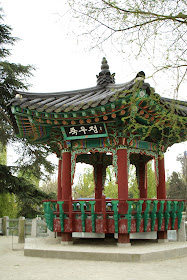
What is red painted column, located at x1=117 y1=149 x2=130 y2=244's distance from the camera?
24.2 ft

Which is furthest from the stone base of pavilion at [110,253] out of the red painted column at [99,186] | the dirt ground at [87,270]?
the red painted column at [99,186]

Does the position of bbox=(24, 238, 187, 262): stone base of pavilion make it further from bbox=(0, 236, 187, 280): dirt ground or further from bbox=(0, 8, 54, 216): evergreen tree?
bbox=(0, 8, 54, 216): evergreen tree

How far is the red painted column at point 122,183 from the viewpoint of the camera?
7371 mm

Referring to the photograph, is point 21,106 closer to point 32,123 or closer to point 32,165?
point 32,123

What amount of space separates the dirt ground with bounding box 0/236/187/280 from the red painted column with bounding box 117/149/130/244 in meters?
1.20

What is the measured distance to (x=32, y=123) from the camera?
820 centimetres

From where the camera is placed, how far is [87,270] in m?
5.60

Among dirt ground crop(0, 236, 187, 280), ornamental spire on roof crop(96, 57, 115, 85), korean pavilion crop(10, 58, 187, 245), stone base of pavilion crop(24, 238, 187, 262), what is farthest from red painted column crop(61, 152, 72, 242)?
ornamental spire on roof crop(96, 57, 115, 85)

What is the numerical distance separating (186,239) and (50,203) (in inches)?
171

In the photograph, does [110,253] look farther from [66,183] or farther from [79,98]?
[79,98]

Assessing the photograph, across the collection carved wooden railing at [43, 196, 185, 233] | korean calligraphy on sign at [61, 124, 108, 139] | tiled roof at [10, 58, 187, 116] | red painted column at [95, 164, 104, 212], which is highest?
tiled roof at [10, 58, 187, 116]

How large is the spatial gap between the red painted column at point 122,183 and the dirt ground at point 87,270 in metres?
1.20

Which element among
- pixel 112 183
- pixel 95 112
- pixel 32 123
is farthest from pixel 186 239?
pixel 112 183

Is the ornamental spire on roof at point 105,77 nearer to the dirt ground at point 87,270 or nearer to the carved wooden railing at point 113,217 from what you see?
the carved wooden railing at point 113,217
